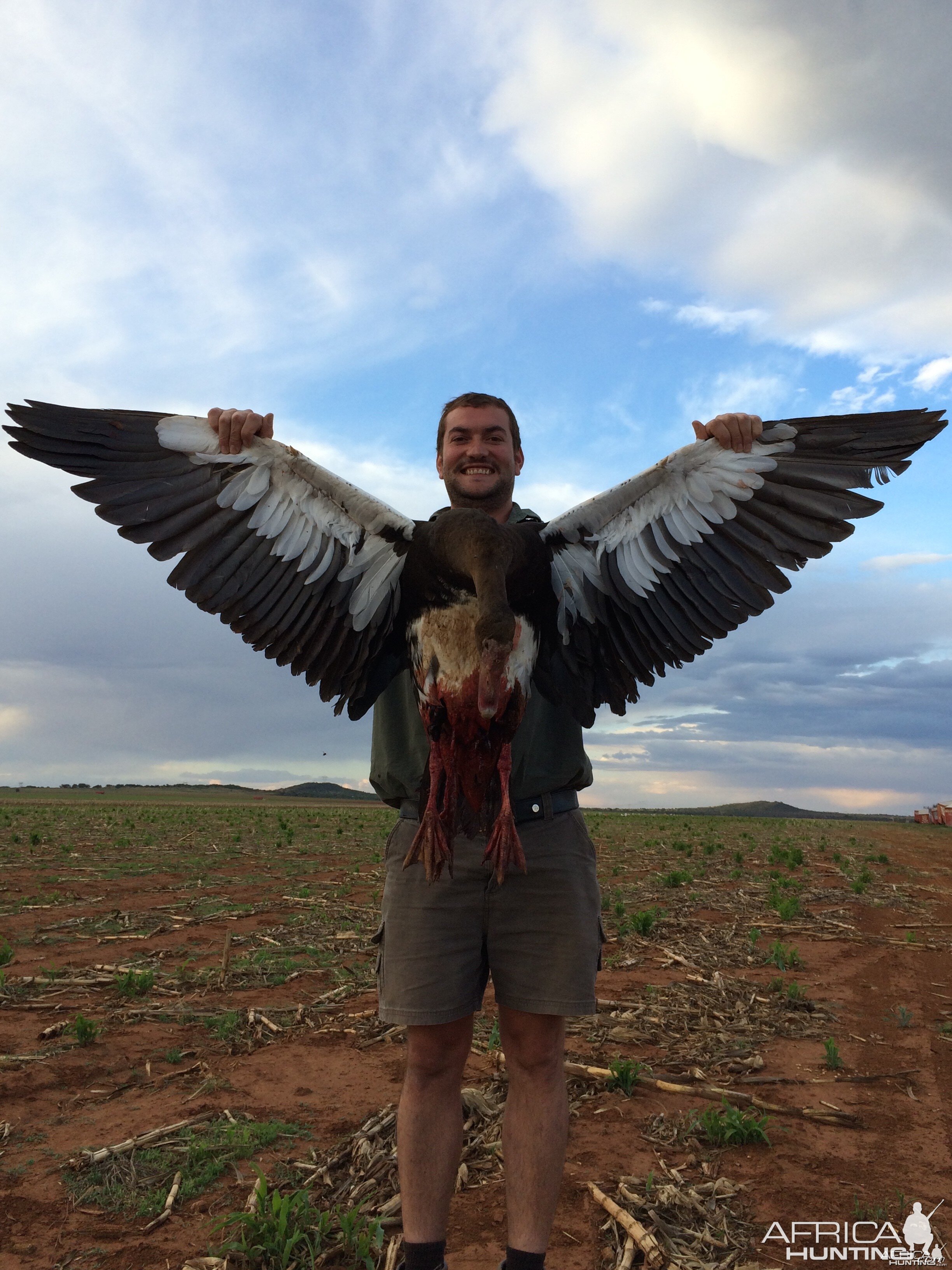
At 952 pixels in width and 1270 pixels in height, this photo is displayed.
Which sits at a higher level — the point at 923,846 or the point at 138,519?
the point at 138,519

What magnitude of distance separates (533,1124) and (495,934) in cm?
70

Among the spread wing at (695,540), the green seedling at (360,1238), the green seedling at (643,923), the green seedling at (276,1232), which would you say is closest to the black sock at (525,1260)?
the green seedling at (360,1238)

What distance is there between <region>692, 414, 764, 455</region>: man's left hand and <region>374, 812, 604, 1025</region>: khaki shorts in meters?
1.94

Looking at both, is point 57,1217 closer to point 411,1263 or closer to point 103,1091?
point 103,1091

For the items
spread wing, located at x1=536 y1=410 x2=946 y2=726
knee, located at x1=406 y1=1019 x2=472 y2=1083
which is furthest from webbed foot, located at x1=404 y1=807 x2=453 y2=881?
spread wing, located at x1=536 y1=410 x2=946 y2=726

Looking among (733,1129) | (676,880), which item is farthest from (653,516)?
(676,880)

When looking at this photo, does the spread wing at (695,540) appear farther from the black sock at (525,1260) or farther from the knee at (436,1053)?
the black sock at (525,1260)

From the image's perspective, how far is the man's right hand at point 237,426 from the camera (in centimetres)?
370

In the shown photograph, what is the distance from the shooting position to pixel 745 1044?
5.18 meters

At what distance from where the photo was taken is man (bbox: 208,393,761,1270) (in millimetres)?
2926

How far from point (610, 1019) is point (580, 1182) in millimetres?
2089

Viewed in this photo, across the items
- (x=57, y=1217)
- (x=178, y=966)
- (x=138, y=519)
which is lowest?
(x=57, y=1217)

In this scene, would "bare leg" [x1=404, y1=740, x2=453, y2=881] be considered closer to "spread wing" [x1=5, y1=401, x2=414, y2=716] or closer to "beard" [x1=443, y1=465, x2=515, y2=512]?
"spread wing" [x1=5, y1=401, x2=414, y2=716]

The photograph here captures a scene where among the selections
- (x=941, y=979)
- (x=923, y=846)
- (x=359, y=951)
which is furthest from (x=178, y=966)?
(x=923, y=846)
